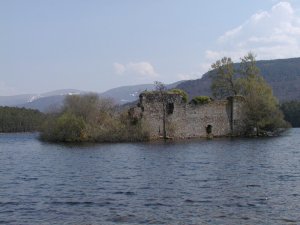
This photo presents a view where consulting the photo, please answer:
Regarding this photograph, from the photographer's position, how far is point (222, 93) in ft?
204

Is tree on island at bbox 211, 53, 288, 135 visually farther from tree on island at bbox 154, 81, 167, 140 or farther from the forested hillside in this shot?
the forested hillside

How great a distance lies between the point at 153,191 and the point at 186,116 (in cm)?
3498

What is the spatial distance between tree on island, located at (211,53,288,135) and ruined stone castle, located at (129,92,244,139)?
1422mm

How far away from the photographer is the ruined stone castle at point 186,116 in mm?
50500

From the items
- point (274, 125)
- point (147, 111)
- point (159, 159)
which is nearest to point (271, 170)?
point (159, 159)

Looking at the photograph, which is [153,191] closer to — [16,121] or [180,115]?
[180,115]

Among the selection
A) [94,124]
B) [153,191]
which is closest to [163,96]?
[94,124]

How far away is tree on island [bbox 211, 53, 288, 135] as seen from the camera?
56375 mm

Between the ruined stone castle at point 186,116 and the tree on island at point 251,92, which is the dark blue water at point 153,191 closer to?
the ruined stone castle at point 186,116

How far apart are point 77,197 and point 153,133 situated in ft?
111

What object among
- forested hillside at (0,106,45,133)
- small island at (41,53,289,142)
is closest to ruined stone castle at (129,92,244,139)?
small island at (41,53,289,142)

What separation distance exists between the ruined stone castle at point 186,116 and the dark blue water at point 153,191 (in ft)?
67.9

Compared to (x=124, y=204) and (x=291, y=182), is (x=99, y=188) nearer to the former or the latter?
(x=124, y=204)

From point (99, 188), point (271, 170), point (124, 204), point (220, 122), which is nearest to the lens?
point (124, 204)
